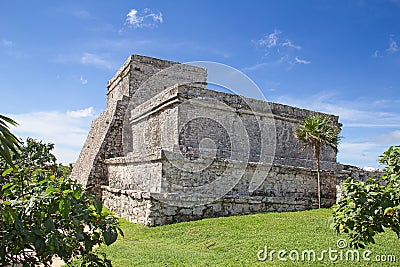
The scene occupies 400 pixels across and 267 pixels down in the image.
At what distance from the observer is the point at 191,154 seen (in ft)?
31.9

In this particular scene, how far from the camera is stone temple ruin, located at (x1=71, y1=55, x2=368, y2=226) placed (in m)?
9.56

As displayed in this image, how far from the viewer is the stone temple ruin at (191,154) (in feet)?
31.4

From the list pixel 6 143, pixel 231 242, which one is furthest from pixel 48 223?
pixel 231 242

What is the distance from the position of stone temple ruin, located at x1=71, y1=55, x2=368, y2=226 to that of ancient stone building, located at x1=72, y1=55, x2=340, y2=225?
0.03 meters

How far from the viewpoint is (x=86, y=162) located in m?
14.5

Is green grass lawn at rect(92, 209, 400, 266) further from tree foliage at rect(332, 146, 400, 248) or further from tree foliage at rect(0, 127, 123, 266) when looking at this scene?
tree foliage at rect(0, 127, 123, 266)

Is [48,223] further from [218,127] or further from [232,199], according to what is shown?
[218,127]

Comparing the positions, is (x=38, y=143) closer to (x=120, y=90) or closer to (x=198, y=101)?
(x=120, y=90)

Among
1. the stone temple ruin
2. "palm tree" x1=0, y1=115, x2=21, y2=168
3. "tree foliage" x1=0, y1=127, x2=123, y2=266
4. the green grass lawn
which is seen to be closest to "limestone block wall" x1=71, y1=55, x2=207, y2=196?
the stone temple ruin

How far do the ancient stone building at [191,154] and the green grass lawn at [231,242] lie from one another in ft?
2.62

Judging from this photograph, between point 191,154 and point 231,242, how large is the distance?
10.8 feet

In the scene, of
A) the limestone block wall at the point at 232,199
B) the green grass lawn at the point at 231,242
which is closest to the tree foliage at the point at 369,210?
the green grass lawn at the point at 231,242

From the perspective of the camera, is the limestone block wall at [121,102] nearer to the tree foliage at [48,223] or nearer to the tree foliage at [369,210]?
the tree foliage at [48,223]

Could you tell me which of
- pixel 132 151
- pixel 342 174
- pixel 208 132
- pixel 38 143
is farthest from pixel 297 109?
pixel 38 143
